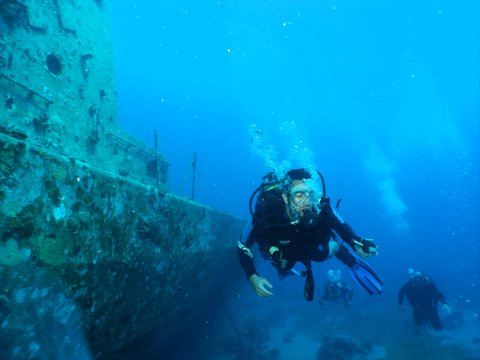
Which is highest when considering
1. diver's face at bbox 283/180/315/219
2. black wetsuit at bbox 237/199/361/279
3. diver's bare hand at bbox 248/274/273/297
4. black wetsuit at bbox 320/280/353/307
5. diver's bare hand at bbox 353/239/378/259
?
black wetsuit at bbox 320/280/353/307

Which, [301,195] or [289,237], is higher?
[301,195]

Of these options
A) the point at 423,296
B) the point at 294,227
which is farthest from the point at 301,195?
the point at 423,296

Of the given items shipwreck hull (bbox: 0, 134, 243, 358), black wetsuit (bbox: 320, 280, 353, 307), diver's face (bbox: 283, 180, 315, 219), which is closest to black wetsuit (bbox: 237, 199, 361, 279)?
diver's face (bbox: 283, 180, 315, 219)

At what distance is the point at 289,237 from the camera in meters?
4.30

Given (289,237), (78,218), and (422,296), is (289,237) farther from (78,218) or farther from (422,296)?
(422,296)

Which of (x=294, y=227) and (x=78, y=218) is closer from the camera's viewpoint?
(x=78, y=218)

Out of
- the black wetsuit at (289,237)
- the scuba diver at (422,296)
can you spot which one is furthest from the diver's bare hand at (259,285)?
the scuba diver at (422,296)

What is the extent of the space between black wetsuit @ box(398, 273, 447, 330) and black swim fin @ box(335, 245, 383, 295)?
613 cm

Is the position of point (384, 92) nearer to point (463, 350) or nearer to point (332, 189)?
point (332, 189)

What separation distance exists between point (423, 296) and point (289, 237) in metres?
8.22

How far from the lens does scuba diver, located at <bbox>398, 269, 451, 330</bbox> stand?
9977 millimetres

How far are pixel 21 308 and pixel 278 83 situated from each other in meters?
101

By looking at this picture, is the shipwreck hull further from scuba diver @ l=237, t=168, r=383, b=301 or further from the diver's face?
the diver's face

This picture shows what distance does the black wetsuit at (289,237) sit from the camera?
4.26m
